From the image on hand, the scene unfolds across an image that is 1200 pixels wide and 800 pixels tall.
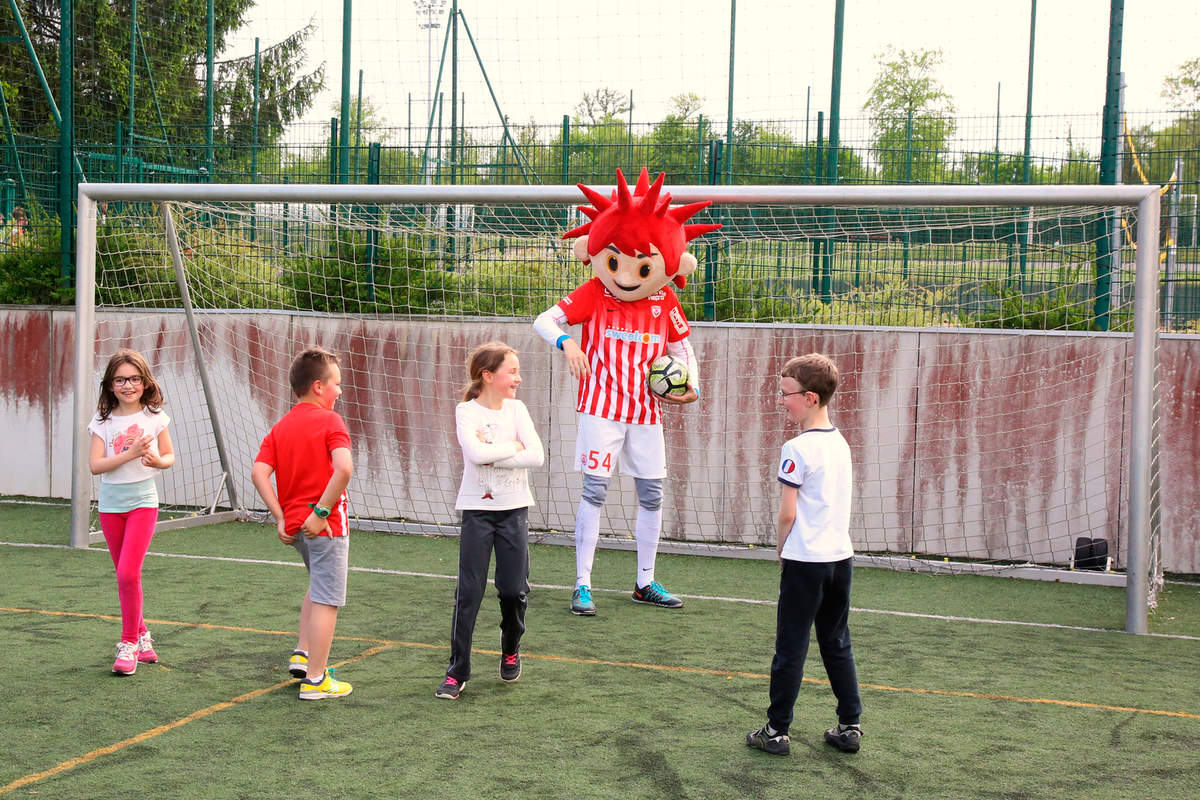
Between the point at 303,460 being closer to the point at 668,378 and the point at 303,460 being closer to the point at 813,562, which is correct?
the point at 813,562

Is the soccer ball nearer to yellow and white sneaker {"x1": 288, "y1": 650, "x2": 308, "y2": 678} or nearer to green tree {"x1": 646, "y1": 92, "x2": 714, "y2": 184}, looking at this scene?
yellow and white sneaker {"x1": 288, "y1": 650, "x2": 308, "y2": 678}

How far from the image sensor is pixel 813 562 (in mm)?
3482

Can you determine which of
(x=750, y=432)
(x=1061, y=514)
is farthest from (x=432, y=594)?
(x=1061, y=514)

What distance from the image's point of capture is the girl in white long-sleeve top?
4.09 m

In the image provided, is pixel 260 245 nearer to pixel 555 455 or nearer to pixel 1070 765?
pixel 555 455

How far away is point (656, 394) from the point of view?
18.8ft

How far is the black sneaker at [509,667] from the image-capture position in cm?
432

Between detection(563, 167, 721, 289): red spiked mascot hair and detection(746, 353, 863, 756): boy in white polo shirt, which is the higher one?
detection(563, 167, 721, 289): red spiked mascot hair

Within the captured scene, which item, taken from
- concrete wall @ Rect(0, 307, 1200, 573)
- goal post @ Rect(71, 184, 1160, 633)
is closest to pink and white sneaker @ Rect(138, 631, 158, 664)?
goal post @ Rect(71, 184, 1160, 633)

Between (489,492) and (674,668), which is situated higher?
(489,492)

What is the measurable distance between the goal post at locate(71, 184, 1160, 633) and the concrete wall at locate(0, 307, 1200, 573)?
18mm

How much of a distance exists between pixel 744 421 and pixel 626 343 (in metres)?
2.19

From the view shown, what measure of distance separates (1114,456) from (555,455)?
3767mm

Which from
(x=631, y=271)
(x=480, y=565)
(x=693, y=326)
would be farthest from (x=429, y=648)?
(x=693, y=326)
